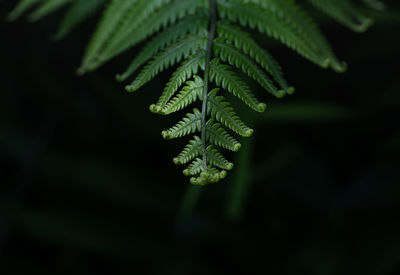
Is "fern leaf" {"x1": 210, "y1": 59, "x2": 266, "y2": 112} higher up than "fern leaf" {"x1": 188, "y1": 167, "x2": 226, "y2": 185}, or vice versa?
"fern leaf" {"x1": 210, "y1": 59, "x2": 266, "y2": 112}

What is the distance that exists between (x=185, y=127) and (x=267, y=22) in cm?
41

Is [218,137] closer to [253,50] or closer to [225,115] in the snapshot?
[225,115]

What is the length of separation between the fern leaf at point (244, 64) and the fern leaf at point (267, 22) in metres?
0.15

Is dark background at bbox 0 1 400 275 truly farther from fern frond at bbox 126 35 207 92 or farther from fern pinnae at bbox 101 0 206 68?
fern frond at bbox 126 35 207 92

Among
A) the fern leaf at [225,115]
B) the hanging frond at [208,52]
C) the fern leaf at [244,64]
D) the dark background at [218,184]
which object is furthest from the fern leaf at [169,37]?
the dark background at [218,184]

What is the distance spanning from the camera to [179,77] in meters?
0.78

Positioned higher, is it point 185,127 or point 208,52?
point 208,52

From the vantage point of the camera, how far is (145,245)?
2.34 meters

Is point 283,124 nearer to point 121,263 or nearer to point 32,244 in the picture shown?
point 121,263

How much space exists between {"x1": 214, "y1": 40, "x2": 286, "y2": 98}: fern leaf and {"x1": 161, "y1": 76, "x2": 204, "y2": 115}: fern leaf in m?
0.10

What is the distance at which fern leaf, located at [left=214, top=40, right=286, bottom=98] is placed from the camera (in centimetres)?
82

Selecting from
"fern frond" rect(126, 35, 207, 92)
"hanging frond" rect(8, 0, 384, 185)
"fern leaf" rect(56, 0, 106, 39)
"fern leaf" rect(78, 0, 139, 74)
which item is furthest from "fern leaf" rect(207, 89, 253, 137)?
"fern leaf" rect(56, 0, 106, 39)

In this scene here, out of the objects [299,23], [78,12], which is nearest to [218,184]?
[78,12]

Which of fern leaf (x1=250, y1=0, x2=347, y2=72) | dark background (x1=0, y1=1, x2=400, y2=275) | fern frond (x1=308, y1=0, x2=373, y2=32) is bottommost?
dark background (x1=0, y1=1, x2=400, y2=275)
